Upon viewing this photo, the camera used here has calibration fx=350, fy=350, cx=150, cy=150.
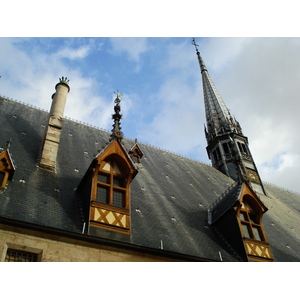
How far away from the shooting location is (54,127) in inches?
653

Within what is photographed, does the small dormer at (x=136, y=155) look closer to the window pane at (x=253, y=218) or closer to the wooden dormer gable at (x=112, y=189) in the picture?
the wooden dormer gable at (x=112, y=189)

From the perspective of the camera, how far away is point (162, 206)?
1630cm

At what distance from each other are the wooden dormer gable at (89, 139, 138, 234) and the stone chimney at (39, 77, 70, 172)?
2.57 meters

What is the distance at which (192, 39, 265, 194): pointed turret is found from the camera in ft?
90.2

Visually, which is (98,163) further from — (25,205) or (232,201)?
(232,201)

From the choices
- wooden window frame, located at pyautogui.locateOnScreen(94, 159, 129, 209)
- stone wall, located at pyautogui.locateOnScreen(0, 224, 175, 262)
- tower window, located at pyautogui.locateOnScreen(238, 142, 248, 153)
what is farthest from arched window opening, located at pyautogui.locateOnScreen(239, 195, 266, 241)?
tower window, located at pyautogui.locateOnScreen(238, 142, 248, 153)

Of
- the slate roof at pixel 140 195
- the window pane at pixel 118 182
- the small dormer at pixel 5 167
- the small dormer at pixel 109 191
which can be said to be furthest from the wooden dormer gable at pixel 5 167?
the window pane at pixel 118 182

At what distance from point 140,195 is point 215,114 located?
2065cm

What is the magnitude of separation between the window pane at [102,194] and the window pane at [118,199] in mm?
361

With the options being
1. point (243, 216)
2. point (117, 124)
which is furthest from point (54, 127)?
point (243, 216)

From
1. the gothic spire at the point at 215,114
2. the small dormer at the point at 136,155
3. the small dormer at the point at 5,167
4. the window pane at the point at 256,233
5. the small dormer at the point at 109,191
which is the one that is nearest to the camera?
the small dormer at the point at 109,191

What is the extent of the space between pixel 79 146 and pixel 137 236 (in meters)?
7.89

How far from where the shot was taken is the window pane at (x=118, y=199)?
13.1 m

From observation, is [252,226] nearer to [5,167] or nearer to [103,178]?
[103,178]
